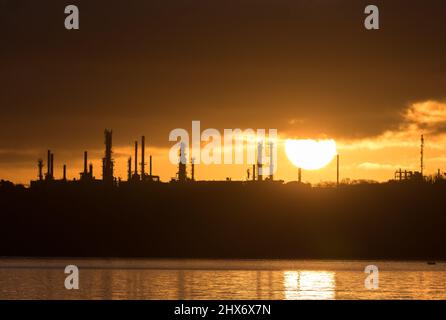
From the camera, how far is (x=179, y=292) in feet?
274

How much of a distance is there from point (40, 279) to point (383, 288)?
3956 cm

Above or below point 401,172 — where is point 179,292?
below

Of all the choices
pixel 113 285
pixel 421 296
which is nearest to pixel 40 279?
pixel 113 285

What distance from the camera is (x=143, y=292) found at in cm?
8262
